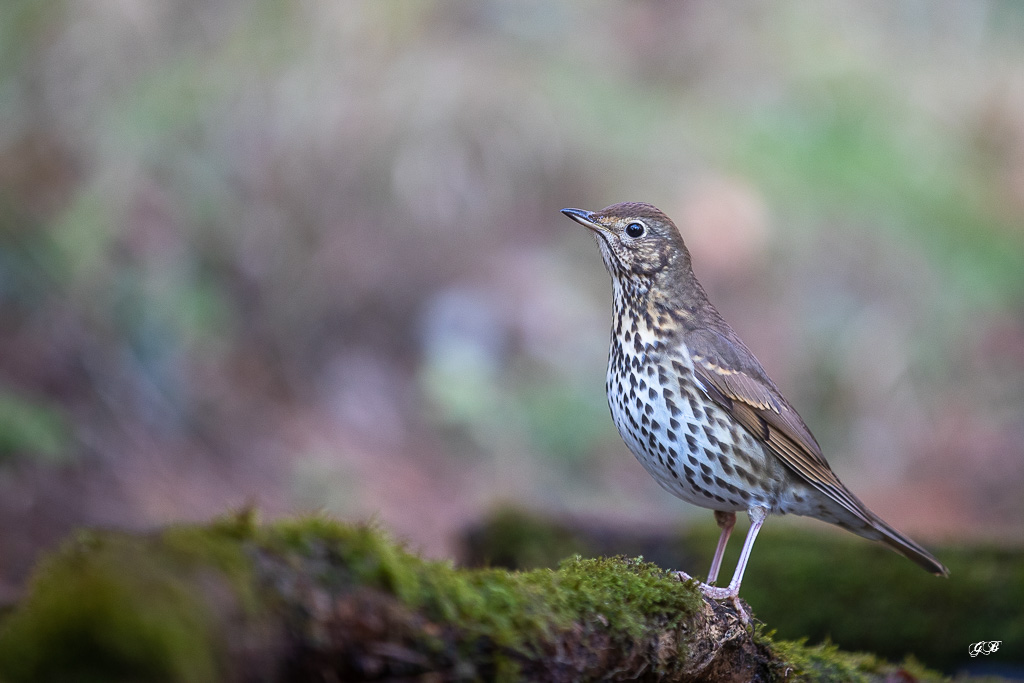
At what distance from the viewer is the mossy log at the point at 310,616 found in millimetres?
1565

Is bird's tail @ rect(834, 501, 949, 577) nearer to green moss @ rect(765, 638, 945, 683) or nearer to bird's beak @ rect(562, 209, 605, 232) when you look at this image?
green moss @ rect(765, 638, 945, 683)

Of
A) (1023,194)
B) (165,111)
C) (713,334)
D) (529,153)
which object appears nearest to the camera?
(713,334)

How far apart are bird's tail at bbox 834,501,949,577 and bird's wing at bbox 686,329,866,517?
Answer: 0.06 m

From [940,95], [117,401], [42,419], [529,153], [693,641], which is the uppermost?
[940,95]

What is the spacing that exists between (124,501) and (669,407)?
4185 millimetres

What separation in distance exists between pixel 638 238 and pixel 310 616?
2792 mm

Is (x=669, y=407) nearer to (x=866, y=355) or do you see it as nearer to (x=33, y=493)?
(x=33, y=493)

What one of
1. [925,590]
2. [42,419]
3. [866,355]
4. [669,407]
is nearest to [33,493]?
[42,419]

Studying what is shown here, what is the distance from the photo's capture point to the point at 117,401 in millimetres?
7059

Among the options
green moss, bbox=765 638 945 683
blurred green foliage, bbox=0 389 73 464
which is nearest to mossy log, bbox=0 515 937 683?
green moss, bbox=765 638 945 683

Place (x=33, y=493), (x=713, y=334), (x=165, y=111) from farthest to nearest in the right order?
(x=165, y=111) < (x=33, y=493) < (x=713, y=334)
